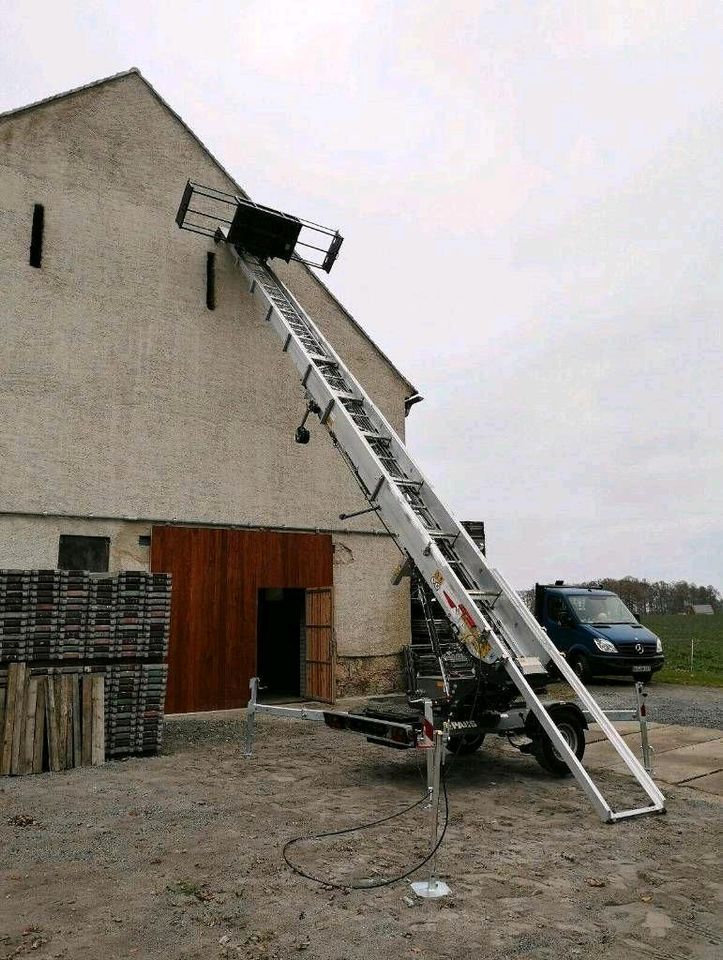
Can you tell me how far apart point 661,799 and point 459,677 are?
227 cm

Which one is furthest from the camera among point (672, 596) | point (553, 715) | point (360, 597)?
point (672, 596)

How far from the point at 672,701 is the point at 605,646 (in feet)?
7.07

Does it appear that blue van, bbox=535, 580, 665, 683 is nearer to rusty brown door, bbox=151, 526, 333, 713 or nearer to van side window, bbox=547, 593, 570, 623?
van side window, bbox=547, 593, 570, 623

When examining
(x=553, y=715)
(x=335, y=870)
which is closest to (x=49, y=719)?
(x=335, y=870)

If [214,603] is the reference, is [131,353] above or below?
above

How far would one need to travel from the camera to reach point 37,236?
12.3 metres

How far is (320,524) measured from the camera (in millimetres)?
14398

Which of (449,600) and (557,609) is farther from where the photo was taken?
(557,609)

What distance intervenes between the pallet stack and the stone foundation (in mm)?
5142

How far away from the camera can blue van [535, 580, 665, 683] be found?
15.5 m

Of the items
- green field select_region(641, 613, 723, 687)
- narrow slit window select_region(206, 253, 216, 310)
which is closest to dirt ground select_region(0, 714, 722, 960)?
narrow slit window select_region(206, 253, 216, 310)

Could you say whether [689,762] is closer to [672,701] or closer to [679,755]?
[679,755]

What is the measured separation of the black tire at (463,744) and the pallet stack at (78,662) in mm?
3963

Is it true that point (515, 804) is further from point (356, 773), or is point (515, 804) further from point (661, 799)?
point (356, 773)
